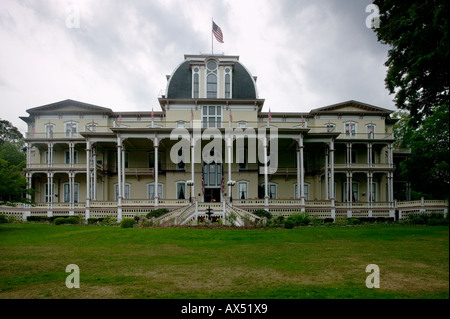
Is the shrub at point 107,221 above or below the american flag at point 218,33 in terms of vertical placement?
below

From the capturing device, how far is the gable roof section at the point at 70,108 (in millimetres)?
39272

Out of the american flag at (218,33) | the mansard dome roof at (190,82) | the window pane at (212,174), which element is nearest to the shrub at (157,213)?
the window pane at (212,174)

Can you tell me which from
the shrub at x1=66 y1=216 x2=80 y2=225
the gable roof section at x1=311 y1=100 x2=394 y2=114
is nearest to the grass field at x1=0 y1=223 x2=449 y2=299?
the shrub at x1=66 y1=216 x2=80 y2=225

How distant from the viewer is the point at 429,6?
2.64 metres

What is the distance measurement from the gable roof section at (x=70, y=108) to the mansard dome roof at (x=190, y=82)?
25.8 ft

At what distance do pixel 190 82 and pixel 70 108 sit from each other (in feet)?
46.4

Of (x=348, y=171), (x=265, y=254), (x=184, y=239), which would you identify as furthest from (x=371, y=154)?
(x=265, y=254)

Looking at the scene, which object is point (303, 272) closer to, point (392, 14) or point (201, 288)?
point (201, 288)

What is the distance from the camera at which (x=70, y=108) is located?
3953 cm

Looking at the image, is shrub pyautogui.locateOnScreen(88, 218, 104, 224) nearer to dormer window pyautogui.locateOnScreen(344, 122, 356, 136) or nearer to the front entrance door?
the front entrance door

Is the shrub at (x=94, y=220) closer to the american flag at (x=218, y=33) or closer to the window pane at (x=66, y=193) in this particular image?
the window pane at (x=66, y=193)

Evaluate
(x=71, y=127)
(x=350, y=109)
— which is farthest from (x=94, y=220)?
(x=350, y=109)

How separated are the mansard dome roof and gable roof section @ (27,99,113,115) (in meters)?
7.87

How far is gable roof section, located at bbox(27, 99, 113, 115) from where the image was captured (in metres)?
39.3
